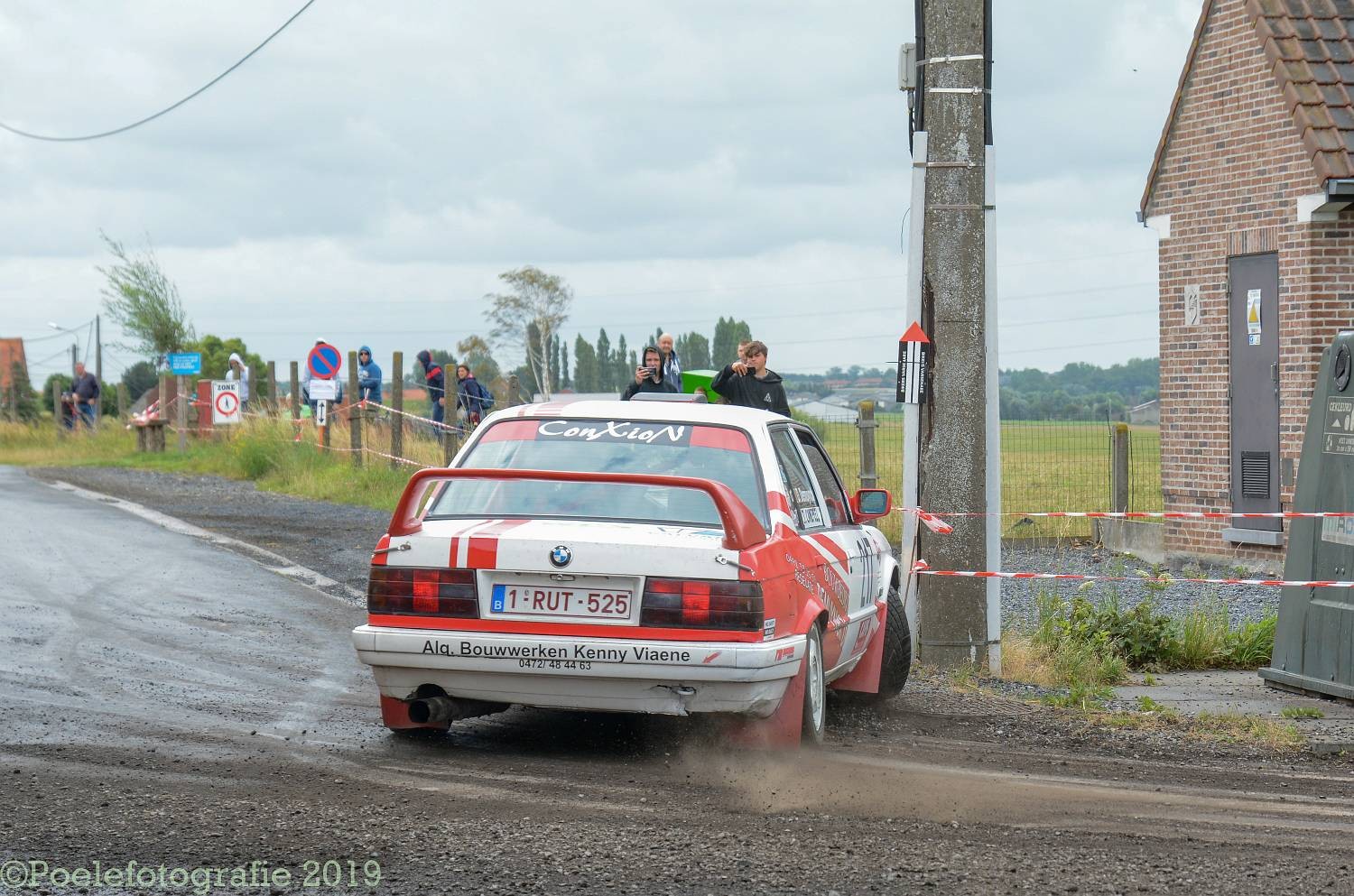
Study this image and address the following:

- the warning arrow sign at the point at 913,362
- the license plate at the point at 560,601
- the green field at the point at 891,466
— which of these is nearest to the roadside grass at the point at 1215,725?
the warning arrow sign at the point at 913,362

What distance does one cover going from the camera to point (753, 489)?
714cm

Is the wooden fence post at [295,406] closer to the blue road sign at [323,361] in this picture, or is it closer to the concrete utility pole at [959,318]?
the blue road sign at [323,361]

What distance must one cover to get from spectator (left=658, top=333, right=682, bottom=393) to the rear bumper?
935 centimetres

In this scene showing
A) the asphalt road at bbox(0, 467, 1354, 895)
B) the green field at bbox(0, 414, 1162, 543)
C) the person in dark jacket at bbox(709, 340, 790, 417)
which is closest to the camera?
the asphalt road at bbox(0, 467, 1354, 895)

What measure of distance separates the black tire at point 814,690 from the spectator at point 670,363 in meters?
8.84

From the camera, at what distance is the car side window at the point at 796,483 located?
7469 mm

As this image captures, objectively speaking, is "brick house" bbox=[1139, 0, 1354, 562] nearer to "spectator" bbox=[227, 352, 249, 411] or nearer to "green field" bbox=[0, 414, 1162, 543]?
"green field" bbox=[0, 414, 1162, 543]

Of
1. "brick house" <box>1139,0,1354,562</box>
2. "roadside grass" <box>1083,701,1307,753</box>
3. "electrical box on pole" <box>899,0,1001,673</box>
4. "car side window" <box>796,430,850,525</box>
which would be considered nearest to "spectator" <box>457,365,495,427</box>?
"brick house" <box>1139,0,1354,562</box>

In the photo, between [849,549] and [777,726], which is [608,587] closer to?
[777,726]

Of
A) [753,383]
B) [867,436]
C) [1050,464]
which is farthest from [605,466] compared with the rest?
[1050,464]

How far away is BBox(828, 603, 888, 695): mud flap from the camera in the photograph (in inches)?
326

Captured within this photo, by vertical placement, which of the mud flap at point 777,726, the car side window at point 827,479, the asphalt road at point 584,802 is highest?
the car side window at point 827,479

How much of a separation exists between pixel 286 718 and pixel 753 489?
2318 millimetres

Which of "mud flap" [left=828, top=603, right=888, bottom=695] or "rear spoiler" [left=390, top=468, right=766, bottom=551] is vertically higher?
"rear spoiler" [left=390, top=468, right=766, bottom=551]
